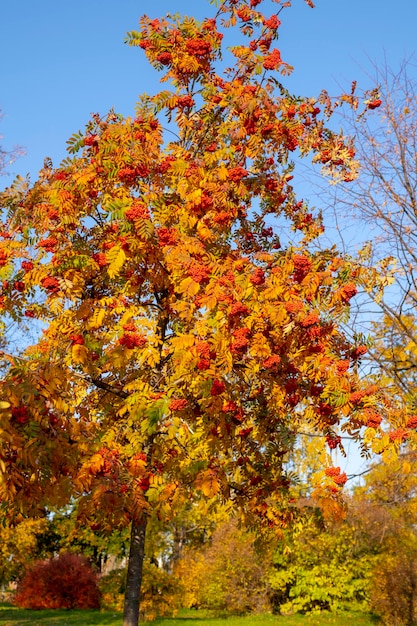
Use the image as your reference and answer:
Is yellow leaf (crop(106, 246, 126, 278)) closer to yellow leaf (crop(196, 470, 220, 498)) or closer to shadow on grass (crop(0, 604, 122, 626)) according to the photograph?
yellow leaf (crop(196, 470, 220, 498))

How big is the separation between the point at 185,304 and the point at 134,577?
12.5 ft

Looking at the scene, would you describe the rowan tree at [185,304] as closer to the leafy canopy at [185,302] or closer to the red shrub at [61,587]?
the leafy canopy at [185,302]

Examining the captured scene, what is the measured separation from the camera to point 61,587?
24.5m

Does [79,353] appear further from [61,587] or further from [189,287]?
[61,587]

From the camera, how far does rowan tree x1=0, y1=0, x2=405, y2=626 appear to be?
5836 mm

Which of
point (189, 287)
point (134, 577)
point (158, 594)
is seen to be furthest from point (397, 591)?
point (189, 287)

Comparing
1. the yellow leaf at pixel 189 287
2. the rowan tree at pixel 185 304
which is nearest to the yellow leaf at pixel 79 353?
the rowan tree at pixel 185 304

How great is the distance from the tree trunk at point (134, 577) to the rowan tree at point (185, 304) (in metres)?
0.03

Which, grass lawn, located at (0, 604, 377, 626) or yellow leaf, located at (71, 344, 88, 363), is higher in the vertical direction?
yellow leaf, located at (71, 344, 88, 363)

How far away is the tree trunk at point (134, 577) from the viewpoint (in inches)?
288

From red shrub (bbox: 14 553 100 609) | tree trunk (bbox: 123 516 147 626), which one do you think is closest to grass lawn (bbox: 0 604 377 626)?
red shrub (bbox: 14 553 100 609)

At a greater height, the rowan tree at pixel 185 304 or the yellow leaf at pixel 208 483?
the rowan tree at pixel 185 304

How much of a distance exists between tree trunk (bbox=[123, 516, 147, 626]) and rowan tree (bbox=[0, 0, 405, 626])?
3 centimetres

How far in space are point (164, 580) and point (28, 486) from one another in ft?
54.2
